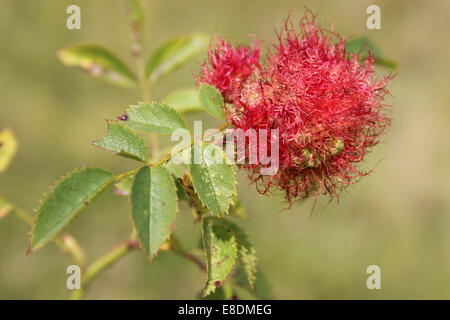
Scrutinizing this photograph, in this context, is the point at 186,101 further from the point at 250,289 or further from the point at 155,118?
the point at 250,289

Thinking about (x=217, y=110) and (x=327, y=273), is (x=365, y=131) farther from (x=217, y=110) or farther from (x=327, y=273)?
(x=327, y=273)

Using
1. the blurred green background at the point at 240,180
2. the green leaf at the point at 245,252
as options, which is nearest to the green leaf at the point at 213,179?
the green leaf at the point at 245,252

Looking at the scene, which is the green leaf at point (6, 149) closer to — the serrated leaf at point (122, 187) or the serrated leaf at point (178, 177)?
the serrated leaf at point (122, 187)

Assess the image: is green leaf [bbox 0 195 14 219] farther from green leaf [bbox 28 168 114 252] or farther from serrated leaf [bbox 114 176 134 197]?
green leaf [bbox 28 168 114 252]

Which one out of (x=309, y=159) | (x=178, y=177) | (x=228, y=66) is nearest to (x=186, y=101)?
(x=228, y=66)
